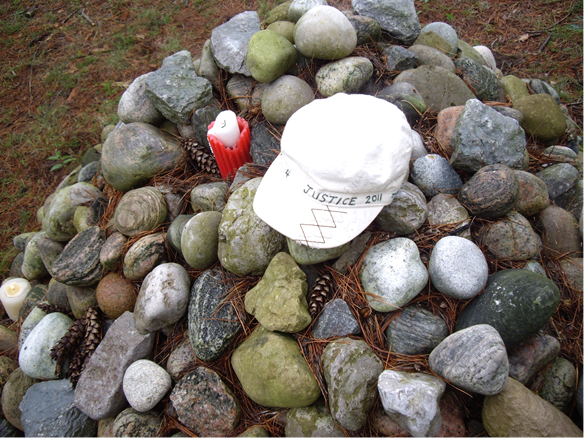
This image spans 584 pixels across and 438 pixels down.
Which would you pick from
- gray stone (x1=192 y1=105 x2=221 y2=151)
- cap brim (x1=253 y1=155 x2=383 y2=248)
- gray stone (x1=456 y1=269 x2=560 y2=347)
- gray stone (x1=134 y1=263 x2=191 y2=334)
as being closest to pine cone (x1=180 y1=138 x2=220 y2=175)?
gray stone (x1=192 y1=105 x2=221 y2=151)

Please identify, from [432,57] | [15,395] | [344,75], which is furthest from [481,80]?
[15,395]

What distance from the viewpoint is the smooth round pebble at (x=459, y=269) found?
1731 mm

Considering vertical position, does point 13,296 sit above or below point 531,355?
below

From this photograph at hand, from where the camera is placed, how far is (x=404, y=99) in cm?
240

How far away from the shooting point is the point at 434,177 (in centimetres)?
209

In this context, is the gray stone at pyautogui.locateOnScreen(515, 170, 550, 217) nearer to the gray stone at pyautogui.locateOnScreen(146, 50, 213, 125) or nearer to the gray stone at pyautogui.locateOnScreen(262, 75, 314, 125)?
the gray stone at pyautogui.locateOnScreen(262, 75, 314, 125)

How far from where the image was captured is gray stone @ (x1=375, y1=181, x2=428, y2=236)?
1896 mm

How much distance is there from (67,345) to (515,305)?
2494 mm

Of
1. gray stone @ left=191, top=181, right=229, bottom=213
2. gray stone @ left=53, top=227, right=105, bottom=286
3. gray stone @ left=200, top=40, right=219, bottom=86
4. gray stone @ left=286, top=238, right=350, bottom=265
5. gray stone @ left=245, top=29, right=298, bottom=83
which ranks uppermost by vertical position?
gray stone @ left=245, top=29, right=298, bottom=83

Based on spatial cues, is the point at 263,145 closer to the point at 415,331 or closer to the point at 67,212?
the point at 415,331

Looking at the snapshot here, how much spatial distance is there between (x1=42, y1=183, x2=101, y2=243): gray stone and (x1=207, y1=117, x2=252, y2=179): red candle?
1138 mm

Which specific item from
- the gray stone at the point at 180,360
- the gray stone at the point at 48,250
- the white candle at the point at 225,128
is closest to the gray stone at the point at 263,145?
the white candle at the point at 225,128

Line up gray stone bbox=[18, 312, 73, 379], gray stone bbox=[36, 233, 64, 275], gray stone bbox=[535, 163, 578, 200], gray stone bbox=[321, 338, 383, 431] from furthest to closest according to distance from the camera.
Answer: gray stone bbox=[36, 233, 64, 275] → gray stone bbox=[18, 312, 73, 379] → gray stone bbox=[535, 163, 578, 200] → gray stone bbox=[321, 338, 383, 431]

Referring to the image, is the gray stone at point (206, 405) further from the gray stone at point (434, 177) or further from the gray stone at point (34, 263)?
the gray stone at point (34, 263)
